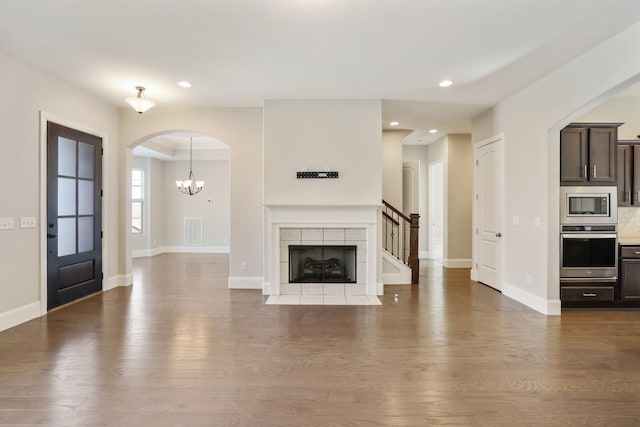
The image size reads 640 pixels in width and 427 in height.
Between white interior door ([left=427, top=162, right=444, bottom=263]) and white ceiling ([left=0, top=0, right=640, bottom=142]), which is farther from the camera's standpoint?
white interior door ([left=427, top=162, right=444, bottom=263])

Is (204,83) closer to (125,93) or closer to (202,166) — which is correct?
(125,93)

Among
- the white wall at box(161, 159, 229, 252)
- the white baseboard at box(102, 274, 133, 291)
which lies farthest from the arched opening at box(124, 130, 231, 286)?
the white baseboard at box(102, 274, 133, 291)

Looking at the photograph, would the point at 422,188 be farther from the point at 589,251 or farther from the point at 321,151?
the point at 589,251

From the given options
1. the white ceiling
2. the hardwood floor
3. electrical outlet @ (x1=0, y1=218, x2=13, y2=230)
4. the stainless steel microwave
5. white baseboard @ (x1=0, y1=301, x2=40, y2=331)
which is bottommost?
the hardwood floor

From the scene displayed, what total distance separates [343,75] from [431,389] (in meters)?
3.43

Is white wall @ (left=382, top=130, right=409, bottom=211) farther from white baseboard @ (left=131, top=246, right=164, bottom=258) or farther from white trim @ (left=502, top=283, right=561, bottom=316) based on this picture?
white baseboard @ (left=131, top=246, right=164, bottom=258)

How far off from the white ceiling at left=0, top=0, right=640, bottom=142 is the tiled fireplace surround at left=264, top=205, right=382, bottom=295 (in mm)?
1718

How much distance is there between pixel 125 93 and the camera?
4.81 m

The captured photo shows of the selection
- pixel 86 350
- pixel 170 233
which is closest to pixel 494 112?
pixel 86 350

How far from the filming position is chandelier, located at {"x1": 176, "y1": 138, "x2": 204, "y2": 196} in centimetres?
864

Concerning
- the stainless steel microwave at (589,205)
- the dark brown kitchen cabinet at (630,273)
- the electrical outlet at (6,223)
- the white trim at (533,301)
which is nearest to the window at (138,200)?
the electrical outlet at (6,223)

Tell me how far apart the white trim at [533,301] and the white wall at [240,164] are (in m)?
3.78

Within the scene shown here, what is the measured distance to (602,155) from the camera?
4.23m

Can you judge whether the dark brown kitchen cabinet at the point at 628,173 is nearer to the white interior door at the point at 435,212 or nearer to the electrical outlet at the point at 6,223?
the white interior door at the point at 435,212
